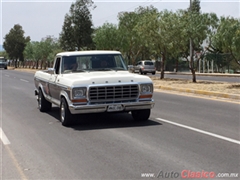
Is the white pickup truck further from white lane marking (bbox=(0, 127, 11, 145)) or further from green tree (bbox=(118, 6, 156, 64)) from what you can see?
green tree (bbox=(118, 6, 156, 64))

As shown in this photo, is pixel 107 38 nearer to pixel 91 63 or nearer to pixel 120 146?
pixel 91 63

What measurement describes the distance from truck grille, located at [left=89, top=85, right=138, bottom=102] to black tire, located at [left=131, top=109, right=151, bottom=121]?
2.20 ft

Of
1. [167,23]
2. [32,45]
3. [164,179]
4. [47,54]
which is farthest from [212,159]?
[32,45]

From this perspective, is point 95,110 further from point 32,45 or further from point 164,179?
point 32,45

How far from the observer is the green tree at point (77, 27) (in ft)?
150

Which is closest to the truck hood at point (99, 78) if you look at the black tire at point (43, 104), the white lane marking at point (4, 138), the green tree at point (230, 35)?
the white lane marking at point (4, 138)

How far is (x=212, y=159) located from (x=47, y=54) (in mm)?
78008

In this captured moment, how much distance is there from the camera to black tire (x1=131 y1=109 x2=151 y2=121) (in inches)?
419

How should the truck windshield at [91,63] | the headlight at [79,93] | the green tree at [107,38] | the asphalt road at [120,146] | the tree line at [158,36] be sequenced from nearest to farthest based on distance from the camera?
1. the asphalt road at [120,146]
2. the headlight at [79,93]
3. the truck windshield at [91,63]
4. the tree line at [158,36]
5. the green tree at [107,38]

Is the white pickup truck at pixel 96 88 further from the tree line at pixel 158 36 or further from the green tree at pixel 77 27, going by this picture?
the green tree at pixel 77 27

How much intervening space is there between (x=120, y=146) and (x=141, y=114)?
113 inches

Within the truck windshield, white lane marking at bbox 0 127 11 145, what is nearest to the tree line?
the truck windshield

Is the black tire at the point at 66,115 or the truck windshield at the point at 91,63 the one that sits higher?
the truck windshield at the point at 91,63

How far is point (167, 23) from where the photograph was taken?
1190 inches
